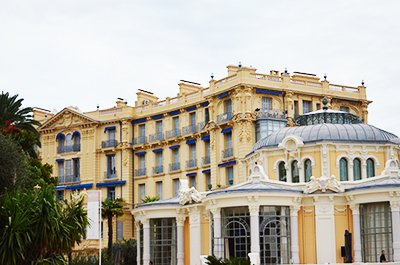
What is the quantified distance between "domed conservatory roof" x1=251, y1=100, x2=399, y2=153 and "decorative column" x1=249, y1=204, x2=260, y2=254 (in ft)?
22.7

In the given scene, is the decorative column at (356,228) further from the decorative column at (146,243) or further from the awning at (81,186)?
the awning at (81,186)

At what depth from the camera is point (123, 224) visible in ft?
268

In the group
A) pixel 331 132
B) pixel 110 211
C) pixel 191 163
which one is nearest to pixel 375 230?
pixel 331 132

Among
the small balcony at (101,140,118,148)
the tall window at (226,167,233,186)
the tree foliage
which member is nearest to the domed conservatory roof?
the tree foliage

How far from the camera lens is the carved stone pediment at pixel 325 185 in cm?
4562

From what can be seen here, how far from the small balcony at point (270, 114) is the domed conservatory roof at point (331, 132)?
15183 millimetres

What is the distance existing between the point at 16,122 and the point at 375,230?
84.8 feet

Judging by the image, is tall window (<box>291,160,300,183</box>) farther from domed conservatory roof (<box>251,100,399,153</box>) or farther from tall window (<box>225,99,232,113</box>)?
tall window (<box>225,99,232,113</box>)

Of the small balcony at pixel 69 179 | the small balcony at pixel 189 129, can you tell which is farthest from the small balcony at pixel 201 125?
the small balcony at pixel 69 179

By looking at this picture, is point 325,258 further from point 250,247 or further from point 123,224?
point 123,224

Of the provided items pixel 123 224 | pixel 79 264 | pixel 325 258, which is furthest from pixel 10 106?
pixel 123 224

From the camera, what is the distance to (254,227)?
4491cm

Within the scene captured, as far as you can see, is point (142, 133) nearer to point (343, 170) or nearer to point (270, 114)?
point (270, 114)

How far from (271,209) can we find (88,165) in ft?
139
